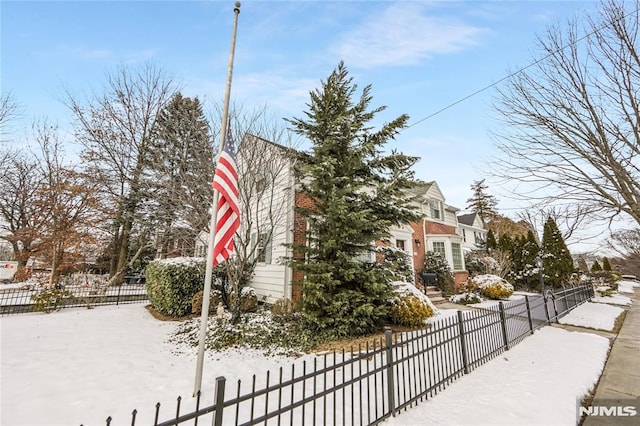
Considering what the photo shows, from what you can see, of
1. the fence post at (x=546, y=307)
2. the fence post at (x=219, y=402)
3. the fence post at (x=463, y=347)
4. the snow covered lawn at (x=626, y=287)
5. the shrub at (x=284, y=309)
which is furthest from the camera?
the snow covered lawn at (x=626, y=287)

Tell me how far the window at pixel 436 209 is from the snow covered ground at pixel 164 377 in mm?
12094

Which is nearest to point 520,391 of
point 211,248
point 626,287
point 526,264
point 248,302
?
point 211,248

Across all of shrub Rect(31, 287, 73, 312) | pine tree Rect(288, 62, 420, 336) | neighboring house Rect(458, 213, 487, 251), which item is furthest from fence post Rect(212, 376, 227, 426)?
neighboring house Rect(458, 213, 487, 251)

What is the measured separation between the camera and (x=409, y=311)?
7430 millimetres

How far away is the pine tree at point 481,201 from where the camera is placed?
134ft

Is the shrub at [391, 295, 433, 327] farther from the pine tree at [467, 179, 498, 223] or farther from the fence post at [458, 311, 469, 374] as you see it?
the pine tree at [467, 179, 498, 223]

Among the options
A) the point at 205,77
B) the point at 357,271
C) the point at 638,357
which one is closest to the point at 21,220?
the point at 205,77

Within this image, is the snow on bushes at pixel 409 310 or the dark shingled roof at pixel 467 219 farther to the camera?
the dark shingled roof at pixel 467 219

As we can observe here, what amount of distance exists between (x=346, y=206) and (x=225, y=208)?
3.10 meters

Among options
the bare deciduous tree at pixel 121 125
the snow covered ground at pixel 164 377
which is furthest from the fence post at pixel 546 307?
the bare deciduous tree at pixel 121 125

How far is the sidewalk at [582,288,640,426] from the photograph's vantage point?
3.54 meters

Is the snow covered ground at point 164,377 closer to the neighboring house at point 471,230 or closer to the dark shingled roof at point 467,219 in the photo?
the neighboring house at point 471,230

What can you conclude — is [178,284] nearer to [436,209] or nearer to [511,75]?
[511,75]

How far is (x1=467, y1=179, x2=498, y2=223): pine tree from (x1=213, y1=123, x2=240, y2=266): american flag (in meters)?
45.0
